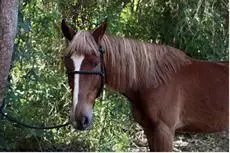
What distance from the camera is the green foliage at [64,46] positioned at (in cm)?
379

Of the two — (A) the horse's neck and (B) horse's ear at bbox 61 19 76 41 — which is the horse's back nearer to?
(A) the horse's neck

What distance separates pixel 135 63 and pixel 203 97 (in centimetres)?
47

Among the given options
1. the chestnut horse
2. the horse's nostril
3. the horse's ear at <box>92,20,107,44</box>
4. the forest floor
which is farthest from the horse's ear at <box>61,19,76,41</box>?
the forest floor

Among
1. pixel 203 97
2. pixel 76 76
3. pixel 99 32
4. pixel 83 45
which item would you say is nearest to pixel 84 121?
pixel 76 76

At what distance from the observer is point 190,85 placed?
2561mm

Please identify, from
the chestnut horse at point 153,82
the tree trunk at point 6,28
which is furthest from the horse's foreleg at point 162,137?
the tree trunk at point 6,28

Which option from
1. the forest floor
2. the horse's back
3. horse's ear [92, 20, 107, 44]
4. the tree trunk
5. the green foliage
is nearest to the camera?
horse's ear [92, 20, 107, 44]

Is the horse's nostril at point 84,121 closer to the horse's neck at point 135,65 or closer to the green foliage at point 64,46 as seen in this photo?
the horse's neck at point 135,65

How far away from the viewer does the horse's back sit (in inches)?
101

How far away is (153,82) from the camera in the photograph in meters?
2.49

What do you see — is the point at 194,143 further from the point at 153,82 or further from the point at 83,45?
the point at 83,45

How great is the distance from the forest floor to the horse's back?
6.15 feet

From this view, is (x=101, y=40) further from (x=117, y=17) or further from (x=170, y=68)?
(x=117, y=17)

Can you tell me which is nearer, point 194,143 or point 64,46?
point 64,46
